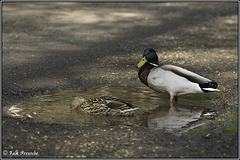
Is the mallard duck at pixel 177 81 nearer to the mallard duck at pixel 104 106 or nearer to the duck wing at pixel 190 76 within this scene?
the duck wing at pixel 190 76

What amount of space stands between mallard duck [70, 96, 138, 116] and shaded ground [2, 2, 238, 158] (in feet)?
2.54

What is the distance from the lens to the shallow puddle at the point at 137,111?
685 cm

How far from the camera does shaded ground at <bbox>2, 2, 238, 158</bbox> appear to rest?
5.69m

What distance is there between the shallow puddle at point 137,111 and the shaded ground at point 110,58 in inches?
12.4

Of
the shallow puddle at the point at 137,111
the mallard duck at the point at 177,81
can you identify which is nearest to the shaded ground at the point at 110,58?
the shallow puddle at the point at 137,111

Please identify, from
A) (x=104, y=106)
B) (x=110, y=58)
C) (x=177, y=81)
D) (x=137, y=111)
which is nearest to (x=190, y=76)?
(x=177, y=81)

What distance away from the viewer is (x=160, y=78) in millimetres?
7863

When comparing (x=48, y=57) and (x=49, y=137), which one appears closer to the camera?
(x=49, y=137)

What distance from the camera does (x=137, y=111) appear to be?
747 cm

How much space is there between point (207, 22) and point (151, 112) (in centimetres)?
1079

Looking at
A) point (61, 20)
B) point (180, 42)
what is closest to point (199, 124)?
point (180, 42)

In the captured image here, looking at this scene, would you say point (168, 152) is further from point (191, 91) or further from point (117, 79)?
point (117, 79)

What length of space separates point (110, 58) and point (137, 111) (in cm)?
411

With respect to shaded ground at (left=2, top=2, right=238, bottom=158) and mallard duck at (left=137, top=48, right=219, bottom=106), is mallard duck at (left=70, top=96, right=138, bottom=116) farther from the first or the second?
mallard duck at (left=137, top=48, right=219, bottom=106)
